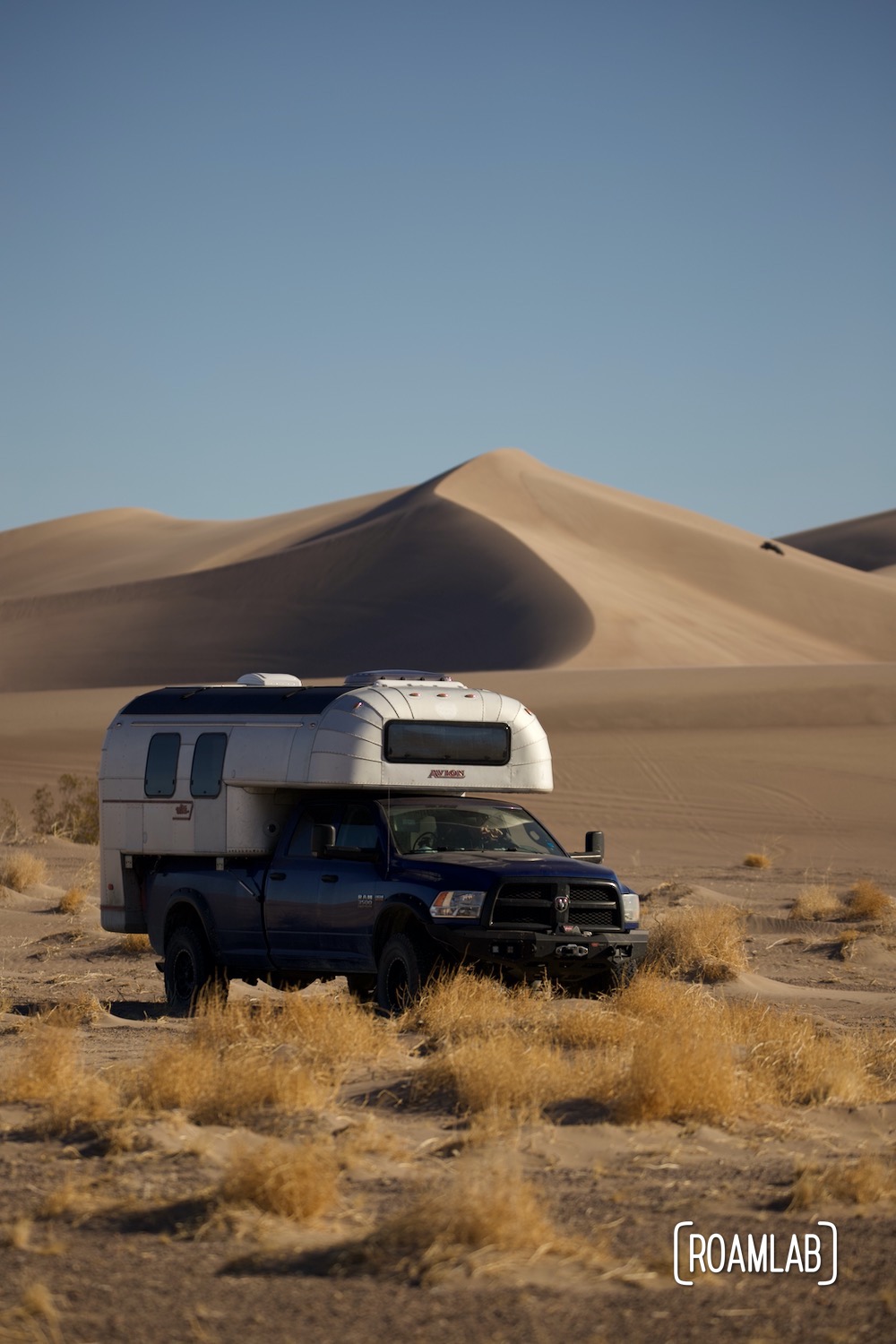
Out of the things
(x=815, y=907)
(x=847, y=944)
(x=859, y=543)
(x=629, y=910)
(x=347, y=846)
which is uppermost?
(x=859, y=543)

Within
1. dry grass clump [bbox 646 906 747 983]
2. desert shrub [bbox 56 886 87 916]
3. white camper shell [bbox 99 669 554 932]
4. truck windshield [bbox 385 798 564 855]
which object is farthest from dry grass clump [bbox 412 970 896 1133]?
desert shrub [bbox 56 886 87 916]

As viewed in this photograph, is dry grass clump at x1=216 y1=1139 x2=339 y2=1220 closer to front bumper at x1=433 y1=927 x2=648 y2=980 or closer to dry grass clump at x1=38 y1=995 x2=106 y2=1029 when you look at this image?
dry grass clump at x1=38 y1=995 x2=106 y2=1029

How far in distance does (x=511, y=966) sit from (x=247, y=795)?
3.18 m

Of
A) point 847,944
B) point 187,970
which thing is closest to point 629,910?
point 187,970

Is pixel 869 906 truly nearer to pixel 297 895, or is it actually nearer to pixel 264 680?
pixel 264 680

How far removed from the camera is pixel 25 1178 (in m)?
7.62

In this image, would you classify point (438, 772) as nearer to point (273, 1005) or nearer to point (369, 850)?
point (369, 850)

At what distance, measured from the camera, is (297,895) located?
1438cm

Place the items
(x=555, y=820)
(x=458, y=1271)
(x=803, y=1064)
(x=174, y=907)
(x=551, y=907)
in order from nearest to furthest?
(x=458, y=1271)
(x=803, y=1064)
(x=551, y=907)
(x=174, y=907)
(x=555, y=820)

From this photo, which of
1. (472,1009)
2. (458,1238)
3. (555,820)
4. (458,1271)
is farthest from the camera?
(555,820)

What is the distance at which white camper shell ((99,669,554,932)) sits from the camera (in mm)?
14211

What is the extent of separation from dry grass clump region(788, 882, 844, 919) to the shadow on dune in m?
54.0

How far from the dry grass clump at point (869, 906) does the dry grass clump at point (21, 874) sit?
11.9m

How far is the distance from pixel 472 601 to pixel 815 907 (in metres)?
69.0
